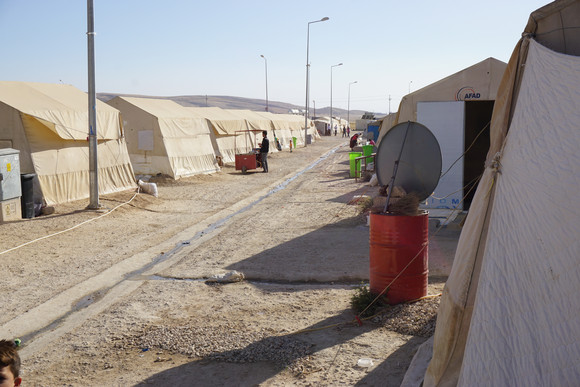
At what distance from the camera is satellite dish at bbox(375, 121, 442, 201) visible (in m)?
7.50

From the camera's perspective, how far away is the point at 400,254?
6805 millimetres

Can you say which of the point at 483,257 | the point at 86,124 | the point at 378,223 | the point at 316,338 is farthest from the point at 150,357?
the point at 86,124

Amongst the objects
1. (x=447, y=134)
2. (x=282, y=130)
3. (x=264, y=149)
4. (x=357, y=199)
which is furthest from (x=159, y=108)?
(x=282, y=130)

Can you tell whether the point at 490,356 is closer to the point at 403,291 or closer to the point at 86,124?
the point at 403,291

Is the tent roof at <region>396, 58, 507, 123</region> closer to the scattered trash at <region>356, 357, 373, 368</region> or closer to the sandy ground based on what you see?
the sandy ground

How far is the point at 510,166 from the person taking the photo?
4.16 meters

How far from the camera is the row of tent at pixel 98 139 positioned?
15086 millimetres

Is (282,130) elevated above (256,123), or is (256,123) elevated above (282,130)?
(256,123)

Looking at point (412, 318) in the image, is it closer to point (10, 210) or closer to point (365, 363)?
point (365, 363)

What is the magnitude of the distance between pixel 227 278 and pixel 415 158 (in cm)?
315

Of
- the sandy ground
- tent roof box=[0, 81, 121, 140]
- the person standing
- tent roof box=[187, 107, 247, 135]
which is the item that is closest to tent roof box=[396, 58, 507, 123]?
the sandy ground

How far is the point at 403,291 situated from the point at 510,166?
9.94 ft

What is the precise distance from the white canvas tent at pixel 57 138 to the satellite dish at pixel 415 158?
35.4ft

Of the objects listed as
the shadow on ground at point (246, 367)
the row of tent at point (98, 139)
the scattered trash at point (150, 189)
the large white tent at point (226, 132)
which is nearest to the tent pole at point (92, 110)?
the row of tent at point (98, 139)
